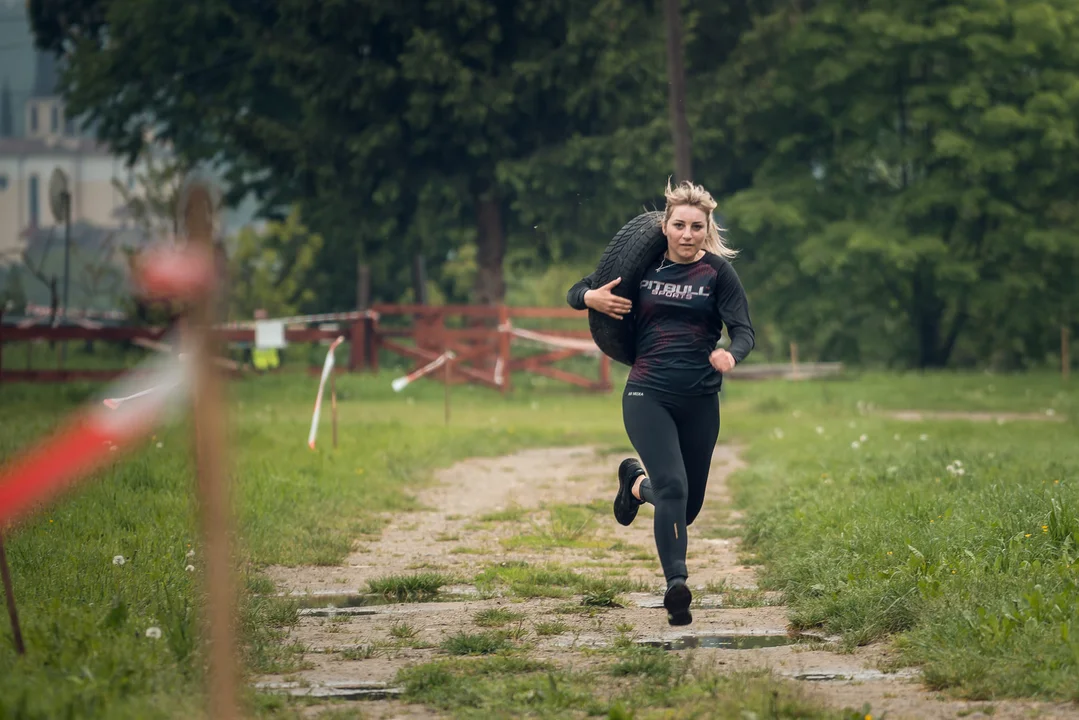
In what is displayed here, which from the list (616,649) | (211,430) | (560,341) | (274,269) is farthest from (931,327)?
(211,430)

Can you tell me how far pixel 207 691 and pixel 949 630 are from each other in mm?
2935

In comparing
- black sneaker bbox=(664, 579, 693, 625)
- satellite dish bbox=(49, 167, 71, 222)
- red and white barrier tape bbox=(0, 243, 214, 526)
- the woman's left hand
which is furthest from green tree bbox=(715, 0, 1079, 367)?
black sneaker bbox=(664, 579, 693, 625)

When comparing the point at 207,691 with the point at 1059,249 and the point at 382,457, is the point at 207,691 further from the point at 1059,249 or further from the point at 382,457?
the point at 1059,249

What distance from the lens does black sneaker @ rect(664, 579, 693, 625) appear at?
22.8ft

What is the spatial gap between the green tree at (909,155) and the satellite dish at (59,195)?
22.5 m

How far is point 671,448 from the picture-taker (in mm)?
7422

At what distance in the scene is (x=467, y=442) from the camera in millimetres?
17234

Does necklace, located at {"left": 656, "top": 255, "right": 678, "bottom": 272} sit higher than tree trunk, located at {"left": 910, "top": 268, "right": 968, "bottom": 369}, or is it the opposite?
necklace, located at {"left": 656, "top": 255, "right": 678, "bottom": 272}

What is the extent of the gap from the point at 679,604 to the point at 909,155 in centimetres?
2599

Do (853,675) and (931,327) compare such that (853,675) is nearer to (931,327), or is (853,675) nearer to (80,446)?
(80,446)

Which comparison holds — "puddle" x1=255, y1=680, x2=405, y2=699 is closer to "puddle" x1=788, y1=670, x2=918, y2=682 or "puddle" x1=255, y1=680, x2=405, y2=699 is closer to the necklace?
"puddle" x1=788, y1=670, x2=918, y2=682

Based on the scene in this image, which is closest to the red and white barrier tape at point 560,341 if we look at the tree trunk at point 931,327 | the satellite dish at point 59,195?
the tree trunk at point 931,327

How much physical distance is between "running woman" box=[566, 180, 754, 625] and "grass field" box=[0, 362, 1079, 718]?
0.92m

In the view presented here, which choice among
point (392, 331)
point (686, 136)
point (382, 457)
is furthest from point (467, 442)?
point (392, 331)
